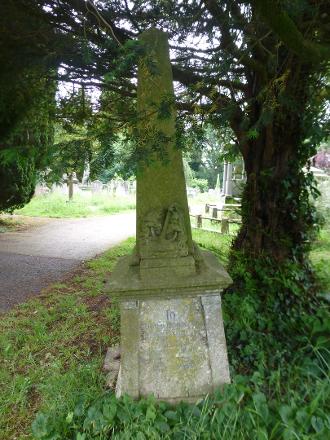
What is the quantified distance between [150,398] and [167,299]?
2.10 ft

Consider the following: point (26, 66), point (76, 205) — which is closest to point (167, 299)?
point (26, 66)

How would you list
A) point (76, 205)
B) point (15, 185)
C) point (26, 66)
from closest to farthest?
point (26, 66) → point (15, 185) → point (76, 205)

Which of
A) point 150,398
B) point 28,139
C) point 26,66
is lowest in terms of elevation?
point 150,398

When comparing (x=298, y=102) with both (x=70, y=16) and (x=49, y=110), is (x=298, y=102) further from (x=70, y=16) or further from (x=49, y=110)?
(x=49, y=110)

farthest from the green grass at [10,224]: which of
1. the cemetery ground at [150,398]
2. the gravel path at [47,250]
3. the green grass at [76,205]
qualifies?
the cemetery ground at [150,398]

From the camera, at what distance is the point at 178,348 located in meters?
2.33

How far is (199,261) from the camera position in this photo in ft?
7.88

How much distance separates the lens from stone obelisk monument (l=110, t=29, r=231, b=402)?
88.1 inches

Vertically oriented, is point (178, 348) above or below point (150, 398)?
above

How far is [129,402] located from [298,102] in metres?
2.85

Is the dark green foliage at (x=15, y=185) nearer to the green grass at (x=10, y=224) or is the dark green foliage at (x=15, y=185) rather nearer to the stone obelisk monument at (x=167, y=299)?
the green grass at (x=10, y=224)

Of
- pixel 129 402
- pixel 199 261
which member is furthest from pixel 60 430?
pixel 199 261

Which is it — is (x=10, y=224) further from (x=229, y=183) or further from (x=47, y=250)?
(x=229, y=183)

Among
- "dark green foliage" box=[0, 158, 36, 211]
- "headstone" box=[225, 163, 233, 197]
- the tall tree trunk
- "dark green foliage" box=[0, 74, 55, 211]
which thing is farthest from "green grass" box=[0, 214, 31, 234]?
the tall tree trunk
